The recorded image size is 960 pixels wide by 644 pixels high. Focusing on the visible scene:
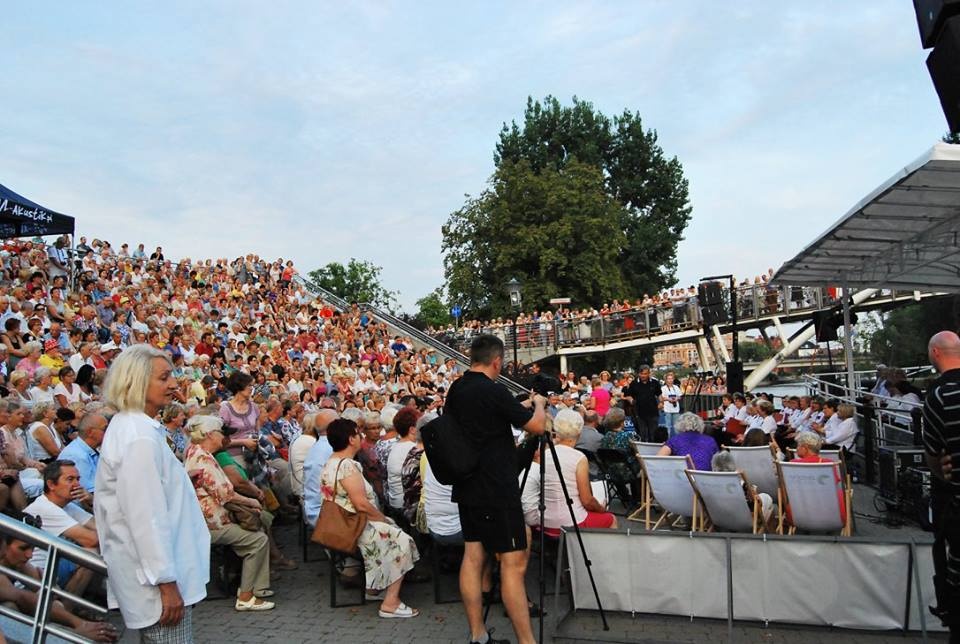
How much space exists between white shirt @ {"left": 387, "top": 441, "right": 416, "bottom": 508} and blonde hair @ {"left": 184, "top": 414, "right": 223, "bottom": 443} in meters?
1.50

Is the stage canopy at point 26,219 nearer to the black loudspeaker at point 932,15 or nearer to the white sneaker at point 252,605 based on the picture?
the white sneaker at point 252,605

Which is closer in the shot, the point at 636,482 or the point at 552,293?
the point at 636,482

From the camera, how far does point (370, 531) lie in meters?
5.68

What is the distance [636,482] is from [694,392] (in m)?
12.1

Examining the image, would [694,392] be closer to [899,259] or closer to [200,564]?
[899,259]

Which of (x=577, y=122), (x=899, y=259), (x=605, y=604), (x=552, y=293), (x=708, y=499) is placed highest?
(x=577, y=122)

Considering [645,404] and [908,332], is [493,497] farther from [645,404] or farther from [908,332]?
[908,332]

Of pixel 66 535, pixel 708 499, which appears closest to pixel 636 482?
pixel 708 499

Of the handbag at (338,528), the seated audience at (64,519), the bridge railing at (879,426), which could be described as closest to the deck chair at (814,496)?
the bridge railing at (879,426)

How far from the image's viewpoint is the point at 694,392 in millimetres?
20547

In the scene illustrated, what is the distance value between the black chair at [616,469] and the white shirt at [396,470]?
278 centimetres

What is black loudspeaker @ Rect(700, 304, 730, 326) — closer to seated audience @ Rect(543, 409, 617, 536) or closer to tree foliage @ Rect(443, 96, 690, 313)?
seated audience @ Rect(543, 409, 617, 536)

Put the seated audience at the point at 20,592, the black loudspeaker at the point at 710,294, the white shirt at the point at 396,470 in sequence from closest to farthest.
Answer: the seated audience at the point at 20,592, the white shirt at the point at 396,470, the black loudspeaker at the point at 710,294

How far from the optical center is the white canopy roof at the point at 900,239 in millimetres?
7554
